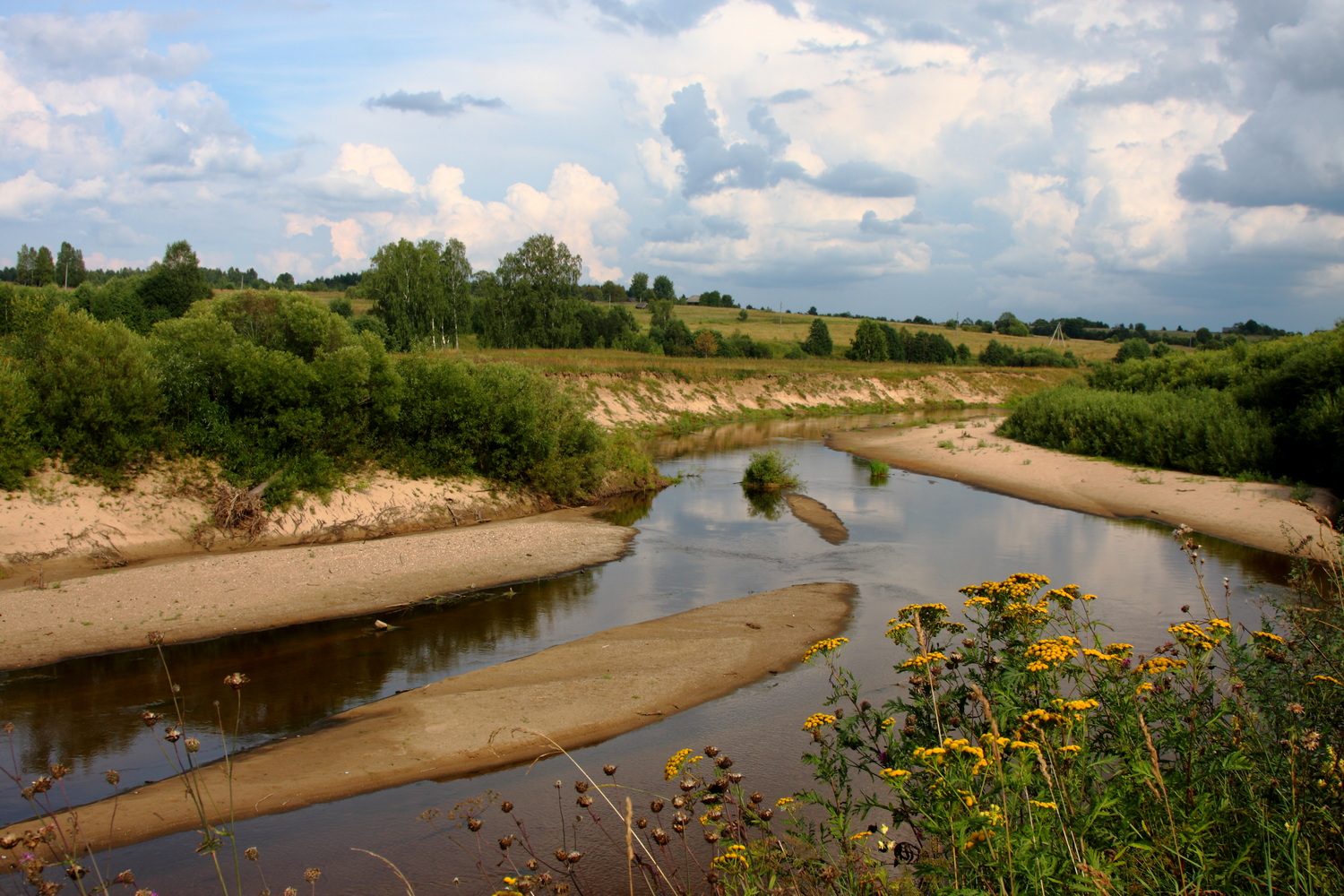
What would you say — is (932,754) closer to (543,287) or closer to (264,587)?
(264,587)

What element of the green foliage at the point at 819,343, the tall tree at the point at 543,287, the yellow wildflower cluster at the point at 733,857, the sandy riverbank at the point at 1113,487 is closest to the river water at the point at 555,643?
the sandy riverbank at the point at 1113,487

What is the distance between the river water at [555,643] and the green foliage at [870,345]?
64.2 m

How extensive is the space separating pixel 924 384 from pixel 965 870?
255ft

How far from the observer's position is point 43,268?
82.5m

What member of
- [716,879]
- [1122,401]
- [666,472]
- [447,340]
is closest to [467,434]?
[666,472]

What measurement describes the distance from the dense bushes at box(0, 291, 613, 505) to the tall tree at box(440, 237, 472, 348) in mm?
32820

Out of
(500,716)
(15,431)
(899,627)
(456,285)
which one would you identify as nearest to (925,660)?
(899,627)

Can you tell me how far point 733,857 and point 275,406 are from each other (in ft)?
62.9

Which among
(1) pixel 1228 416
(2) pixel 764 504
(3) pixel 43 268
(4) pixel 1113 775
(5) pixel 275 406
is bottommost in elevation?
(2) pixel 764 504

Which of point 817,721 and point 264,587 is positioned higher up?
point 817,721

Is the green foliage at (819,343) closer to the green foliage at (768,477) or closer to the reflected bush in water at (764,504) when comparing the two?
the green foliage at (768,477)

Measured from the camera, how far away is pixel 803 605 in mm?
15258

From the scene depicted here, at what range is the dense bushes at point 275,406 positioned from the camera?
17.9 metres

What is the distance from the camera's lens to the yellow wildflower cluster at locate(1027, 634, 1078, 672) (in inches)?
175
